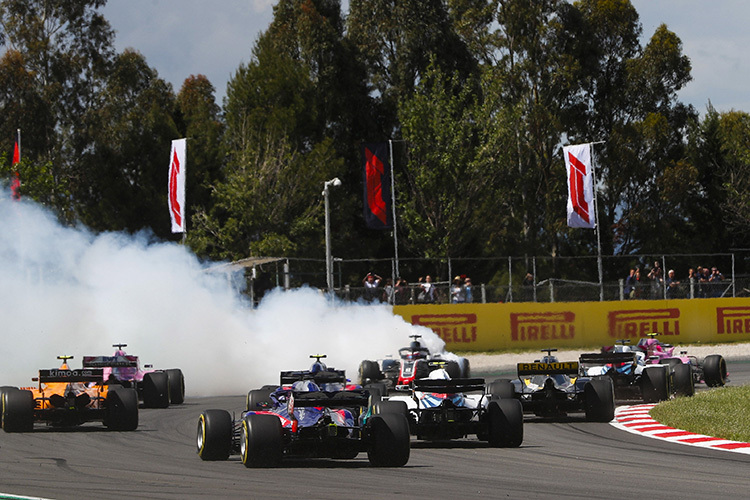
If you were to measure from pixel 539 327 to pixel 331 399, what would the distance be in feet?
84.5

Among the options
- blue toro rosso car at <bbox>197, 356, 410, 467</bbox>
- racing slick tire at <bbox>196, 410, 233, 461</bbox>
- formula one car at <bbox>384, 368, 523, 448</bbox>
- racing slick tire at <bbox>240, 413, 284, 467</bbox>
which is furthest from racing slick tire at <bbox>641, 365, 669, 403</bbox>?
racing slick tire at <bbox>240, 413, 284, 467</bbox>

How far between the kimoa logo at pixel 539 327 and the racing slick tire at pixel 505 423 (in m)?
23.1

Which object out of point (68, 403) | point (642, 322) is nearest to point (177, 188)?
point (642, 322)

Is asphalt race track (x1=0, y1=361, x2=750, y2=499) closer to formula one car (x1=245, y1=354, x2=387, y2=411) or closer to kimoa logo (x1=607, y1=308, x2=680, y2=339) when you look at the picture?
formula one car (x1=245, y1=354, x2=387, y2=411)

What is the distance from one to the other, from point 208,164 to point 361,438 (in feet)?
181

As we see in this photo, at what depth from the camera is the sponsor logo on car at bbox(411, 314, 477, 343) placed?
131 feet

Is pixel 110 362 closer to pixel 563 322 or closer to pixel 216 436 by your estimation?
pixel 216 436

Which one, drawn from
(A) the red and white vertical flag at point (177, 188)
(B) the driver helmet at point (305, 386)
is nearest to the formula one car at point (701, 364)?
(B) the driver helmet at point (305, 386)

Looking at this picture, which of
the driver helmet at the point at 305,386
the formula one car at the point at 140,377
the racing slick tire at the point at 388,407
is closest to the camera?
the racing slick tire at the point at 388,407

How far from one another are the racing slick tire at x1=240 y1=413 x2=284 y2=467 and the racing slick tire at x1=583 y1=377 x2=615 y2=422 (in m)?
8.32

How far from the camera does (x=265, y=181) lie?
57.2 meters

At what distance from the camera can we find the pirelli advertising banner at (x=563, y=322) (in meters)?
40.1

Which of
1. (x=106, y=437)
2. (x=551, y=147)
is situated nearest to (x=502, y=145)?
(x=551, y=147)

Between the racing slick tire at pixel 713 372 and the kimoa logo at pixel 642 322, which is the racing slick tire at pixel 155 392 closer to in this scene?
the racing slick tire at pixel 713 372
